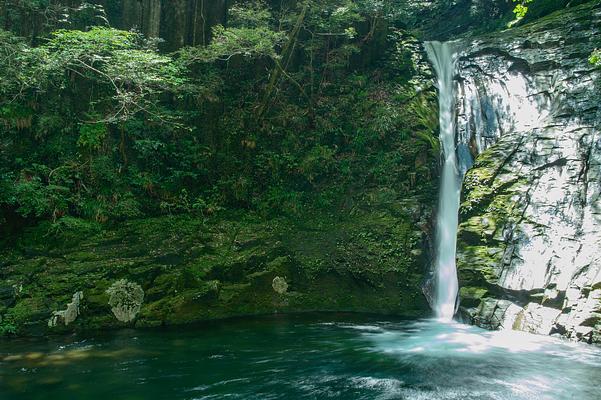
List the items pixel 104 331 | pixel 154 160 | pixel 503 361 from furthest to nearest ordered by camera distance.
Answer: pixel 154 160 < pixel 104 331 < pixel 503 361

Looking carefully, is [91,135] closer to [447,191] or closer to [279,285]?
[279,285]

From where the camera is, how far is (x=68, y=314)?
26.0 ft

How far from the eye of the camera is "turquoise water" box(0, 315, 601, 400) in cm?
543

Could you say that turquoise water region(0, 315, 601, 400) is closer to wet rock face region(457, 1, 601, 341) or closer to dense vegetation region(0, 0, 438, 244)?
wet rock face region(457, 1, 601, 341)

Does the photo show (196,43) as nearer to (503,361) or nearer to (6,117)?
(6,117)

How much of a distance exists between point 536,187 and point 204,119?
27.3ft

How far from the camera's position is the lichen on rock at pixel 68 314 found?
7.76 meters

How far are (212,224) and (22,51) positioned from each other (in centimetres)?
512

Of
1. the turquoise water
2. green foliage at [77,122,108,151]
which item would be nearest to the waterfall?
the turquoise water

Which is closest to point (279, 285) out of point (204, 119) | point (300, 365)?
point (300, 365)

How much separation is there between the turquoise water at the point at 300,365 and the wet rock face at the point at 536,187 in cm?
59

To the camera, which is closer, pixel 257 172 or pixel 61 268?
pixel 61 268

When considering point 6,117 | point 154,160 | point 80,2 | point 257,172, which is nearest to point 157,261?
point 154,160

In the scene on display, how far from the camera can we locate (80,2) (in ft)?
38.9
